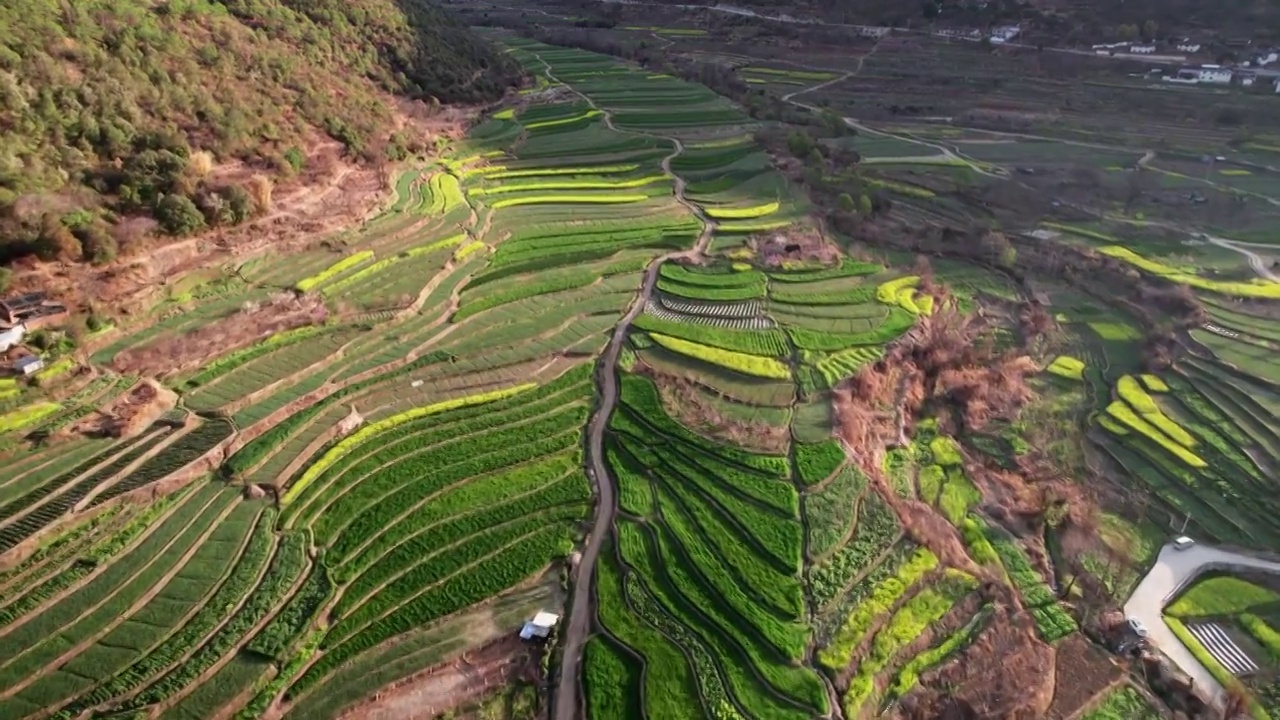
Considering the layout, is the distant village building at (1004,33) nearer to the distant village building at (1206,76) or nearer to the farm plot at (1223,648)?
the distant village building at (1206,76)

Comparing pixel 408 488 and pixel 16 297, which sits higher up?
pixel 16 297

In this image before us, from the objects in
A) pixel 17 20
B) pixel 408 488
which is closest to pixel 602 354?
pixel 408 488

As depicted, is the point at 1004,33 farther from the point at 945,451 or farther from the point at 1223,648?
the point at 1223,648

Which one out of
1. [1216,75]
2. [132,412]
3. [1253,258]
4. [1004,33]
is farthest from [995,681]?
[1004,33]

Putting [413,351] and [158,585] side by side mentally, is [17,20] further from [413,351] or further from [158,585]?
[158,585]

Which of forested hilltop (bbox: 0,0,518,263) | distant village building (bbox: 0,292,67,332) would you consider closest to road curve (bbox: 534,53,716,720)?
forested hilltop (bbox: 0,0,518,263)

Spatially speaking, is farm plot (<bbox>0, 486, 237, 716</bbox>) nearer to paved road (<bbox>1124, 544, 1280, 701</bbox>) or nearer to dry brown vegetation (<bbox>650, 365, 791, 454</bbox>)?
dry brown vegetation (<bbox>650, 365, 791, 454</bbox>)
